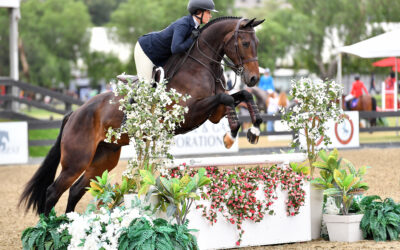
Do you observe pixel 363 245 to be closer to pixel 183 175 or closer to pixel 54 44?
pixel 183 175

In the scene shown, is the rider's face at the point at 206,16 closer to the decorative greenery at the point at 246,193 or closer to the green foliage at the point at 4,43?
the decorative greenery at the point at 246,193

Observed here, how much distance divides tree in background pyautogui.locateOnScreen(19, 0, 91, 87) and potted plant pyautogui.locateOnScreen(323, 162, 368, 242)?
1535 inches

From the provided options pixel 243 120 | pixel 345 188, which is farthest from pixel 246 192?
pixel 243 120

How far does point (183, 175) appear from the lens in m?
5.13

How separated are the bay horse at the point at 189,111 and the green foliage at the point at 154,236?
4.68ft

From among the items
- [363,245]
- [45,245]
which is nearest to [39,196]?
[45,245]

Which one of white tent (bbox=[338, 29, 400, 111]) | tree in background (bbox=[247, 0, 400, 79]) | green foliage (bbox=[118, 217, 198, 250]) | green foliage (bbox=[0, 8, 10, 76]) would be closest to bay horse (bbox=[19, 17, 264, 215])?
green foliage (bbox=[118, 217, 198, 250])

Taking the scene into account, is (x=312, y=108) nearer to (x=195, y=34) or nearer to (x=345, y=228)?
(x=345, y=228)

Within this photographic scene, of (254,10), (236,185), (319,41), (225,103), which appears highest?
(254,10)

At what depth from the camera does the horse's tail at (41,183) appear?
6.45m

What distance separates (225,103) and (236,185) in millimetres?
820

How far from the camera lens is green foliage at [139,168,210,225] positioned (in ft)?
15.5

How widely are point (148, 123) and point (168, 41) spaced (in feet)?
4.78

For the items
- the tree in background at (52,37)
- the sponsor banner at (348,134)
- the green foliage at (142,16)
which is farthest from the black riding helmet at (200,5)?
the tree in background at (52,37)
